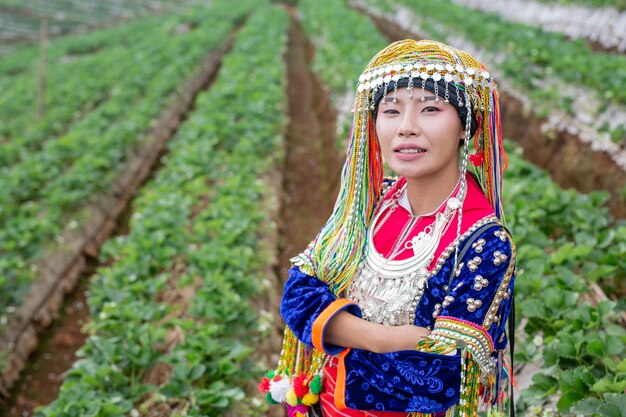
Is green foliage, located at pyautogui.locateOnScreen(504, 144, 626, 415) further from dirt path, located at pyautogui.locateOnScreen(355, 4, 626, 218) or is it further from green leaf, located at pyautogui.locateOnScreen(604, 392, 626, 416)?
dirt path, located at pyautogui.locateOnScreen(355, 4, 626, 218)

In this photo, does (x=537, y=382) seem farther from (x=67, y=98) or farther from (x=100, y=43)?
(x=100, y=43)

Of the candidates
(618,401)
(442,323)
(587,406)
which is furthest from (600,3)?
(442,323)

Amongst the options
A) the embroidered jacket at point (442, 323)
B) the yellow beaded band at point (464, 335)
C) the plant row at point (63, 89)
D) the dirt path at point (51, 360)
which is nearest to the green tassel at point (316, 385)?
the embroidered jacket at point (442, 323)

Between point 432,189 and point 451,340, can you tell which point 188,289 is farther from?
point 451,340

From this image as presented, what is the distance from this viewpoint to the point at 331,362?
1913 millimetres

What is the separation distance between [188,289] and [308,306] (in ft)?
11.1

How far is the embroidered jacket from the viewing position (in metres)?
1.57

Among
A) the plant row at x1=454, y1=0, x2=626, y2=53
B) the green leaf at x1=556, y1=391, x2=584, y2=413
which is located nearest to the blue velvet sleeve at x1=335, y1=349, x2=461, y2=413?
the green leaf at x1=556, y1=391, x2=584, y2=413

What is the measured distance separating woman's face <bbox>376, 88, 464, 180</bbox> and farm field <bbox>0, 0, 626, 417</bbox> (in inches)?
43.7

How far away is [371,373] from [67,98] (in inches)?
545

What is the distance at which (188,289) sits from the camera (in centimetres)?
495

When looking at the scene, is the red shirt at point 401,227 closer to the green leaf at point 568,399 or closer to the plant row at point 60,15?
the green leaf at point 568,399

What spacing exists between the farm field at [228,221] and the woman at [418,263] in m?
0.82

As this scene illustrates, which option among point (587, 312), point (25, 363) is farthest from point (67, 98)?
point (587, 312)
